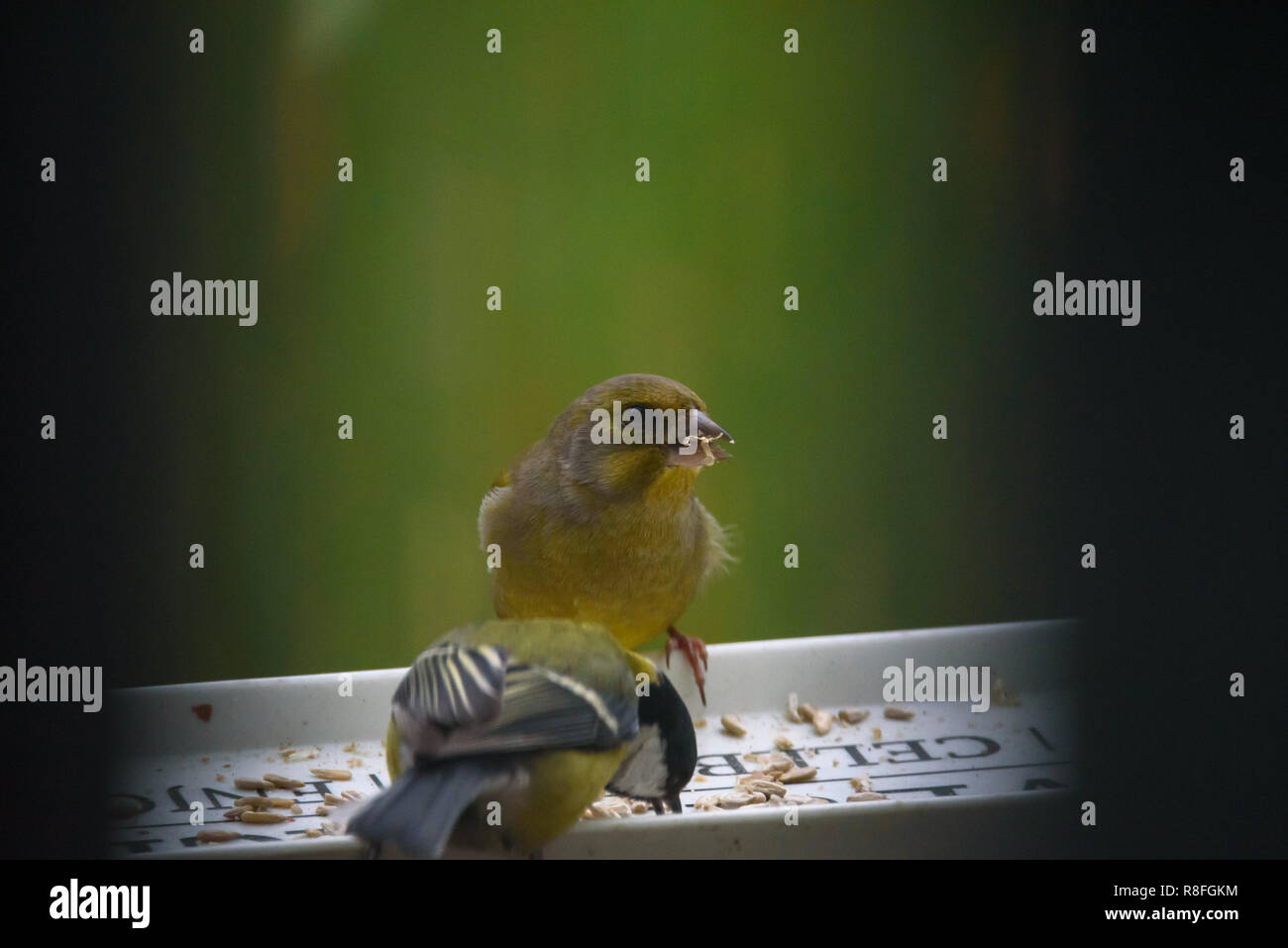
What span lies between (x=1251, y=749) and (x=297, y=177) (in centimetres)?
135

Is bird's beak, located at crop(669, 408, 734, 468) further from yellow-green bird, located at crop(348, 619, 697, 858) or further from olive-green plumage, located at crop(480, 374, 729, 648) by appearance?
yellow-green bird, located at crop(348, 619, 697, 858)

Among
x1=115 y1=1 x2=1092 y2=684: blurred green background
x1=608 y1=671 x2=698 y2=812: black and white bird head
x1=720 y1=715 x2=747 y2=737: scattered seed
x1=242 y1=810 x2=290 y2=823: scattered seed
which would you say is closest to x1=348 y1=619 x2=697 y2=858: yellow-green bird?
x1=608 y1=671 x2=698 y2=812: black and white bird head

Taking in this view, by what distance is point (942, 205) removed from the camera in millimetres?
1804

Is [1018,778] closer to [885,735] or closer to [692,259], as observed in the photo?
[885,735]

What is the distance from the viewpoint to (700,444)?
170 centimetres

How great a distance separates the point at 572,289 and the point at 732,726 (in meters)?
0.69

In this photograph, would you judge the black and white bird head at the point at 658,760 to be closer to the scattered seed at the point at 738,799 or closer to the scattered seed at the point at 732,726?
the scattered seed at the point at 738,799

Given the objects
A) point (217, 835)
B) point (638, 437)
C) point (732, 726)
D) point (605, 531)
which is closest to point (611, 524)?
point (605, 531)

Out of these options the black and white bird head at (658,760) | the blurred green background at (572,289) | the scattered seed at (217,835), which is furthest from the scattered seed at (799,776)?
the scattered seed at (217,835)

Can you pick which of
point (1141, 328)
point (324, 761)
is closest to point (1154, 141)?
point (1141, 328)

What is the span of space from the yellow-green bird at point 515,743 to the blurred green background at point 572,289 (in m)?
0.44

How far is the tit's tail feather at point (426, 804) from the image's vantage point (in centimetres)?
108

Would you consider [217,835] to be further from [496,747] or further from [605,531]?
[605,531]

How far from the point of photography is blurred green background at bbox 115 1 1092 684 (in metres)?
1.57
